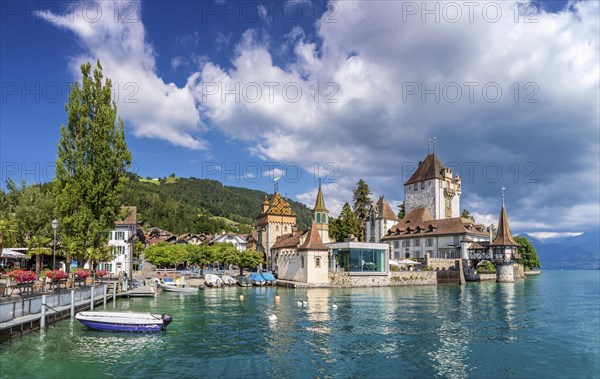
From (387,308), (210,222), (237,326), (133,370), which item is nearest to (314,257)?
(387,308)

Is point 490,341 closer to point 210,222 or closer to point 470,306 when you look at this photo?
point 470,306

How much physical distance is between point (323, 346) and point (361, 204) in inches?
3149

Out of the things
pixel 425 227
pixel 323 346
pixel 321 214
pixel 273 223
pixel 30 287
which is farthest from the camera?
pixel 273 223

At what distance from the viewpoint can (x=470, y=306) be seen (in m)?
42.8

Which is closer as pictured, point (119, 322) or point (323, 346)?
point (323, 346)

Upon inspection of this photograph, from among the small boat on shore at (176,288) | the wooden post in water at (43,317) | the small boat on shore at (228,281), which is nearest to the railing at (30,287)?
the wooden post in water at (43,317)

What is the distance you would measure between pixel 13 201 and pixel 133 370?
51188 mm

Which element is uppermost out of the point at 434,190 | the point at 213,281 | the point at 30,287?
the point at 434,190

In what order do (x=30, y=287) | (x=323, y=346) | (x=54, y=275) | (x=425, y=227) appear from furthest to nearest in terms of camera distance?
(x=425, y=227) → (x=54, y=275) → (x=30, y=287) → (x=323, y=346)

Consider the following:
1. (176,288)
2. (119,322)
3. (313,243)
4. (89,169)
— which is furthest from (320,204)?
(119,322)

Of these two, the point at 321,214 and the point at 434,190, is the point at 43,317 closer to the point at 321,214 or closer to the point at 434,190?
the point at 321,214

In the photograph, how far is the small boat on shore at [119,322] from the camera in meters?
26.4

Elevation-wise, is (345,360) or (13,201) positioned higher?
(13,201)

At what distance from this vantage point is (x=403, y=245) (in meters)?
91.4
